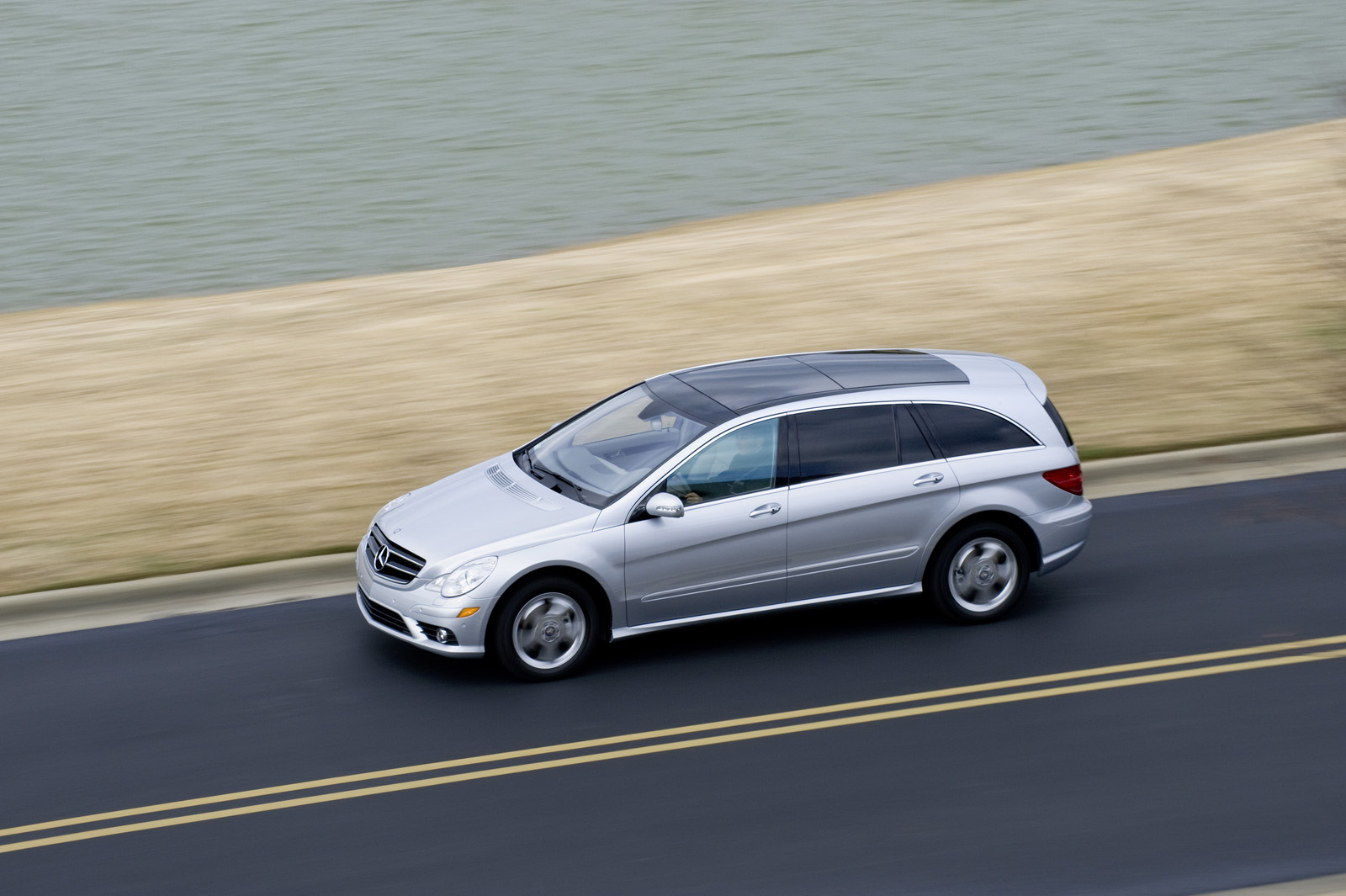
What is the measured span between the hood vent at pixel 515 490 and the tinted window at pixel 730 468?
762 millimetres

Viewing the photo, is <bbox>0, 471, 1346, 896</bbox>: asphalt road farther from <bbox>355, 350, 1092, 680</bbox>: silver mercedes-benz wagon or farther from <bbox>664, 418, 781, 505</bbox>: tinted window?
<bbox>664, 418, 781, 505</bbox>: tinted window

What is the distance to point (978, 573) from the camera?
917 centimetres

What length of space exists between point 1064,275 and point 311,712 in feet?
35.3

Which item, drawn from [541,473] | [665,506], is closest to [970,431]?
[665,506]

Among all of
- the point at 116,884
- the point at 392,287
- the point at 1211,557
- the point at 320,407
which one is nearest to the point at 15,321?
the point at 392,287

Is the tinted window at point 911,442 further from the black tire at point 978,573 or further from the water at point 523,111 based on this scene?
the water at point 523,111

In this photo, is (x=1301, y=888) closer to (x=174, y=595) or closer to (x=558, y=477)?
(x=558, y=477)

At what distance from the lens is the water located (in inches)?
939

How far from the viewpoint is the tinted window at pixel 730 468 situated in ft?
28.4

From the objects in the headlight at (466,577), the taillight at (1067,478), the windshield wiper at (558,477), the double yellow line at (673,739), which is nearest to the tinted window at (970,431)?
the taillight at (1067,478)

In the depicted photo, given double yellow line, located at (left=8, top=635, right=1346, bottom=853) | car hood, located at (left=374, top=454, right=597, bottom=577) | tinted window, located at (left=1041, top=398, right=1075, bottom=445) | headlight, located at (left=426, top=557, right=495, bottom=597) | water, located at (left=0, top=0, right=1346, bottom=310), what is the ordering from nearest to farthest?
1. double yellow line, located at (left=8, top=635, right=1346, bottom=853)
2. headlight, located at (left=426, top=557, right=495, bottom=597)
3. car hood, located at (left=374, top=454, right=597, bottom=577)
4. tinted window, located at (left=1041, top=398, right=1075, bottom=445)
5. water, located at (left=0, top=0, right=1346, bottom=310)

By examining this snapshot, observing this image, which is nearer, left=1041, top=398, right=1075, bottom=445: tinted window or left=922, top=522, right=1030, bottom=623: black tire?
left=922, top=522, right=1030, bottom=623: black tire

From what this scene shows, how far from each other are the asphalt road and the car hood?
85cm

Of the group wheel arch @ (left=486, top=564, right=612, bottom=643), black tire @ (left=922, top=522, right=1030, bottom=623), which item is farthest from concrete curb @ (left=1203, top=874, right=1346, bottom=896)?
wheel arch @ (left=486, top=564, right=612, bottom=643)
